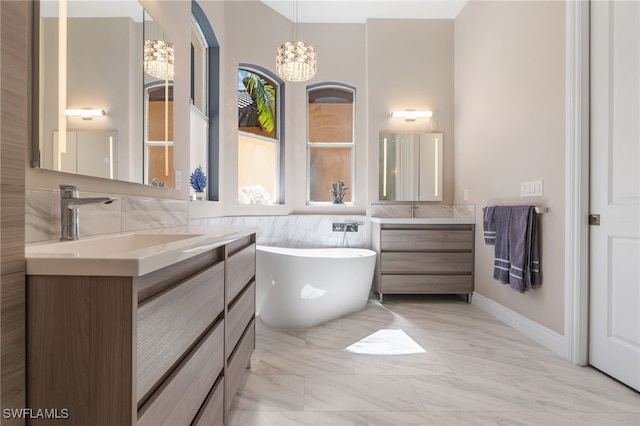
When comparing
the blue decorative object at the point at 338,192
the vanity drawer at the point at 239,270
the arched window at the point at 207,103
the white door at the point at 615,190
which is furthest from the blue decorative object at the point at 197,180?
the white door at the point at 615,190

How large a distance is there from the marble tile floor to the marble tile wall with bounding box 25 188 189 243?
101 centimetres

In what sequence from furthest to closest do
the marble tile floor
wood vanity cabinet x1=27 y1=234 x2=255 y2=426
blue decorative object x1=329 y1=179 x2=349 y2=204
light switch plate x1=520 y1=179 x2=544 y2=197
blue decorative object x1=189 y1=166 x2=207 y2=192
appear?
blue decorative object x1=329 y1=179 x2=349 y2=204, blue decorative object x1=189 y1=166 x2=207 y2=192, light switch plate x1=520 y1=179 x2=544 y2=197, the marble tile floor, wood vanity cabinet x1=27 y1=234 x2=255 y2=426

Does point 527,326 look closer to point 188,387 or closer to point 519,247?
point 519,247

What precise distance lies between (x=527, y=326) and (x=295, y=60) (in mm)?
2980

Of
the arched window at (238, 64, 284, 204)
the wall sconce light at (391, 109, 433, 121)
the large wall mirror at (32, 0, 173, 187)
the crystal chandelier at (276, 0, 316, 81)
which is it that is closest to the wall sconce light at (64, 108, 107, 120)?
the large wall mirror at (32, 0, 173, 187)

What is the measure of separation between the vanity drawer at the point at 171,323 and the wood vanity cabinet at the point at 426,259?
2.39 meters

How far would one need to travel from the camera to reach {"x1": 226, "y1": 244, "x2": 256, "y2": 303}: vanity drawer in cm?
138

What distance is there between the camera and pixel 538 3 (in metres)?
2.33

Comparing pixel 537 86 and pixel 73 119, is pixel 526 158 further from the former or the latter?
pixel 73 119

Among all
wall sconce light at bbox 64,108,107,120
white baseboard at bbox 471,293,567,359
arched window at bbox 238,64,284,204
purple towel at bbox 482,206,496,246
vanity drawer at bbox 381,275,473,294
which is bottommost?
white baseboard at bbox 471,293,567,359

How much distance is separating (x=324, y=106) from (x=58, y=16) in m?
3.21

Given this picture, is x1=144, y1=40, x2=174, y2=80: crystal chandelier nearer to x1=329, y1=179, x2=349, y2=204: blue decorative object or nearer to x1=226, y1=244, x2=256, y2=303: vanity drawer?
x1=226, y1=244, x2=256, y2=303: vanity drawer

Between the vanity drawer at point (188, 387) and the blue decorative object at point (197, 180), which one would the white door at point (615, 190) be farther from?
the blue decorative object at point (197, 180)

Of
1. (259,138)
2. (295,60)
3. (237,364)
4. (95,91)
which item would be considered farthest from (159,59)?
(259,138)
